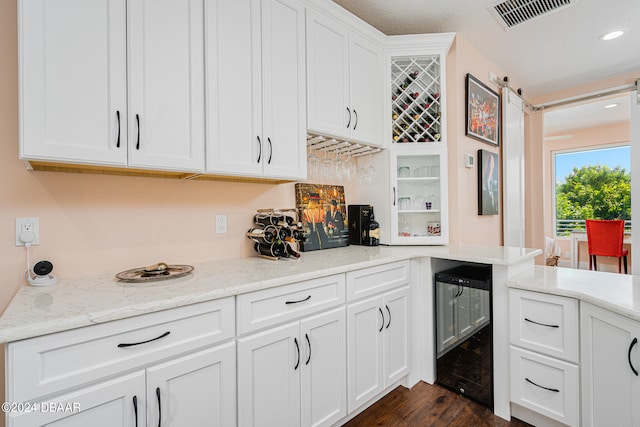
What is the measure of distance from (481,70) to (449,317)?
2.58 m

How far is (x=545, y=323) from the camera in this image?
1.77 meters

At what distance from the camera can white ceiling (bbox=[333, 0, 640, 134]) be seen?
247cm

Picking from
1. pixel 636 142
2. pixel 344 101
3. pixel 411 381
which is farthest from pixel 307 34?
pixel 636 142

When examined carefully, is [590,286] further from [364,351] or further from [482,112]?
[482,112]

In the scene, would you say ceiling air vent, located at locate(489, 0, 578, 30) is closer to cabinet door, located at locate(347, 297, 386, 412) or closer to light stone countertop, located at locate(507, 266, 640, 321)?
light stone countertop, located at locate(507, 266, 640, 321)

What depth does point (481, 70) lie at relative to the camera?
10.7 ft

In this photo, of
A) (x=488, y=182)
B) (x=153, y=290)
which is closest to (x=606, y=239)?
(x=488, y=182)

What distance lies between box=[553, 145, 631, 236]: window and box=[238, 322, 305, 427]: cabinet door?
22.5 ft

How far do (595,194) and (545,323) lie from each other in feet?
19.3

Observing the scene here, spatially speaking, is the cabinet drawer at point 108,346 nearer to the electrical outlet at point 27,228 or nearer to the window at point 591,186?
the electrical outlet at point 27,228

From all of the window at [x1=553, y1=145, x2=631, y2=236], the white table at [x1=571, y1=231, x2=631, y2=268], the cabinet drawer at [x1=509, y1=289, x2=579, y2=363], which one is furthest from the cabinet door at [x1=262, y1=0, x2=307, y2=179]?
the window at [x1=553, y1=145, x2=631, y2=236]

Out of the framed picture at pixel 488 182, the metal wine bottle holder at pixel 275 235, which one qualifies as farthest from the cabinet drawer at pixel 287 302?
the framed picture at pixel 488 182

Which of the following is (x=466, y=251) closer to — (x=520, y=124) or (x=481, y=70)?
(x=481, y=70)

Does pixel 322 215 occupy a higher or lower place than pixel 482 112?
lower
